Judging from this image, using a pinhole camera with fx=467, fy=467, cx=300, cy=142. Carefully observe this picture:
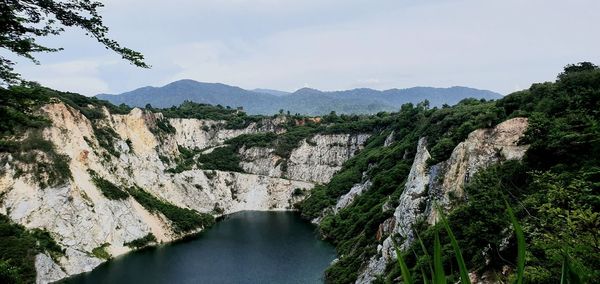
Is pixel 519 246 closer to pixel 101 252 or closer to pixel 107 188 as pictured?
pixel 101 252

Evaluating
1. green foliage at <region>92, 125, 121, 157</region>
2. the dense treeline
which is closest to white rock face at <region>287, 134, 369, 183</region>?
the dense treeline

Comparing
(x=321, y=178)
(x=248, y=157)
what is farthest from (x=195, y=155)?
(x=321, y=178)

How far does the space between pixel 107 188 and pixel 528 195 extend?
58927 mm

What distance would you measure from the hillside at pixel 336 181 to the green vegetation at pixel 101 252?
256mm

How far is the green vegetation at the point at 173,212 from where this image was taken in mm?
69500

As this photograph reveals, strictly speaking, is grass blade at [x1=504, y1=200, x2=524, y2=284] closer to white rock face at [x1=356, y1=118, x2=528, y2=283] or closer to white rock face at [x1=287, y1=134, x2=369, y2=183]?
white rock face at [x1=356, y1=118, x2=528, y2=283]

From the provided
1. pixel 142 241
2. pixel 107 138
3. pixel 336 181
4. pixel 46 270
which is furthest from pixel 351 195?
pixel 46 270

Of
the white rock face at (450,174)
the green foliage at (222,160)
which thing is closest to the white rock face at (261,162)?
A: the green foliage at (222,160)

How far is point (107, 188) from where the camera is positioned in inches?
2505

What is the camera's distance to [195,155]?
343 ft

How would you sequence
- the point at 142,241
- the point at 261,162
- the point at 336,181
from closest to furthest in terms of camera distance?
1. the point at 142,241
2. the point at 336,181
3. the point at 261,162

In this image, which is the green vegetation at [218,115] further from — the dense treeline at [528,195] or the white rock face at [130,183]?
the dense treeline at [528,195]

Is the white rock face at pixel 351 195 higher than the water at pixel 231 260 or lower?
higher

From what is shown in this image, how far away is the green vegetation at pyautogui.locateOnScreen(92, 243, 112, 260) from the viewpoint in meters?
55.0
